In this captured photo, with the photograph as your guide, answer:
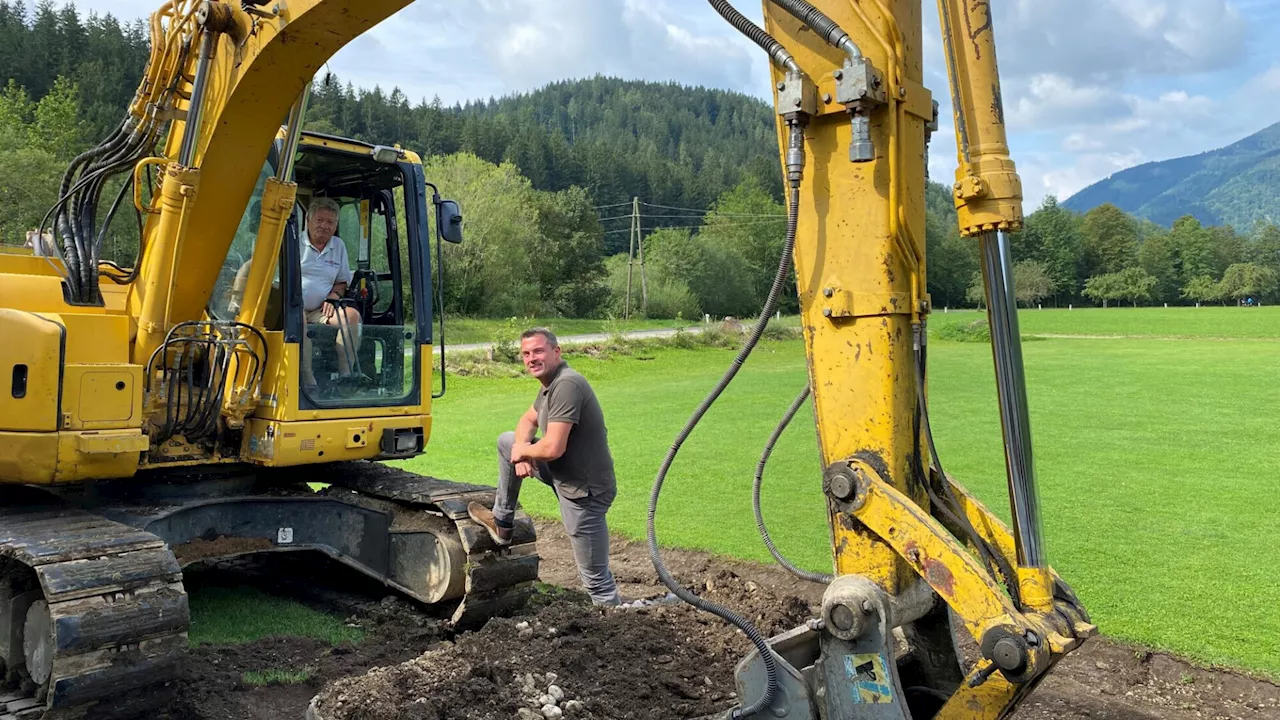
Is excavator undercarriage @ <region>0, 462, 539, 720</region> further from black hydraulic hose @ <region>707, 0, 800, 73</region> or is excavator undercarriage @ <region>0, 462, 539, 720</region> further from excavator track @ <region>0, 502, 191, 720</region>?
black hydraulic hose @ <region>707, 0, 800, 73</region>

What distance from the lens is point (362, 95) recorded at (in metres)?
89.9

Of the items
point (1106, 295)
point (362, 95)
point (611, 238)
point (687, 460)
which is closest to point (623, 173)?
point (611, 238)

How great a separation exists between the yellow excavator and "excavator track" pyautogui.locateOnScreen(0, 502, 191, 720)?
1 centimetres

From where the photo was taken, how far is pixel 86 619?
3.96 meters

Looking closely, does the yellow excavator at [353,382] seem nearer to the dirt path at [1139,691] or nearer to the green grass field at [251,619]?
the green grass field at [251,619]

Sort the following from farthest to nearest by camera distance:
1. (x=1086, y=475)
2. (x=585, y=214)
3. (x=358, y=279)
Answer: (x=585, y=214) < (x=1086, y=475) < (x=358, y=279)

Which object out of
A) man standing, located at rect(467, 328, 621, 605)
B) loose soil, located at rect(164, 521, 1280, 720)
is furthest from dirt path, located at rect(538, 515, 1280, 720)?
man standing, located at rect(467, 328, 621, 605)

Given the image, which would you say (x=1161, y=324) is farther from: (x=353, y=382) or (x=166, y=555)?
(x=166, y=555)

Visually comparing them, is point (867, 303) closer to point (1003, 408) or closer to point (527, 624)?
point (1003, 408)

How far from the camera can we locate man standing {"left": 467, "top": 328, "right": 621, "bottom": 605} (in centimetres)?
540

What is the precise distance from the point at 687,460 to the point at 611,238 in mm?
75381

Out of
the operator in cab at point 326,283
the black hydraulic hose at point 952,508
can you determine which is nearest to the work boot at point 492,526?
the operator in cab at point 326,283

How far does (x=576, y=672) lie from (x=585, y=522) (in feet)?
4.99

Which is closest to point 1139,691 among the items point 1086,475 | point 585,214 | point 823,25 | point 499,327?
point 823,25
